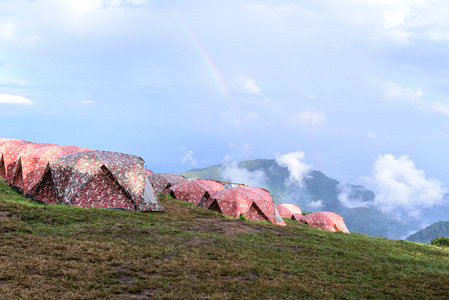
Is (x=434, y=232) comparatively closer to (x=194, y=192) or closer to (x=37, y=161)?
(x=194, y=192)

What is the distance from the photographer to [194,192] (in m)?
28.1

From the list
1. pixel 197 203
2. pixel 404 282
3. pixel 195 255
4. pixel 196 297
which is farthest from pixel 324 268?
pixel 197 203

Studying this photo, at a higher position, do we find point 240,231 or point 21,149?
point 21,149

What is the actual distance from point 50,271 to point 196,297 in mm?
3449

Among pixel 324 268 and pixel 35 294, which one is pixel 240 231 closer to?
pixel 324 268

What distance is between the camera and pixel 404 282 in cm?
986

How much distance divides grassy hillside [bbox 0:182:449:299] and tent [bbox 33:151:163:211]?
5.75 feet

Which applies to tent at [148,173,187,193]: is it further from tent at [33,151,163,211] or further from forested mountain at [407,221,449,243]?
forested mountain at [407,221,449,243]

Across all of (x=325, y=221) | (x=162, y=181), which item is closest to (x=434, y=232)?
(x=325, y=221)

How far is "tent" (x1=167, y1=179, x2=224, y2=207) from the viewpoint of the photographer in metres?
27.8

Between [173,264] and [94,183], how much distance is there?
10531 mm

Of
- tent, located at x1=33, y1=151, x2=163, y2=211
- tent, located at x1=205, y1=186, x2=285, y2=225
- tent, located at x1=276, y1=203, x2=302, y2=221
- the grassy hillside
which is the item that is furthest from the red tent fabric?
tent, located at x1=276, y1=203, x2=302, y2=221

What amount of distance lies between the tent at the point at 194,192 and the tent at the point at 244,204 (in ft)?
6.99

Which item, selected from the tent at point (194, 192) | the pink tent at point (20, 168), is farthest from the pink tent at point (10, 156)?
the tent at point (194, 192)
